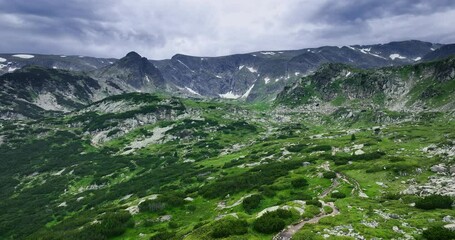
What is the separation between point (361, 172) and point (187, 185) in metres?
49.6

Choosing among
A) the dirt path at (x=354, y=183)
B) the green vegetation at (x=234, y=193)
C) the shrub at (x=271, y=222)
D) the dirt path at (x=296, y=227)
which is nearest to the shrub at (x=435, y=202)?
the green vegetation at (x=234, y=193)

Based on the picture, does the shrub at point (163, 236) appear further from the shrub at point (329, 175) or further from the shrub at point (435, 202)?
the shrub at point (435, 202)

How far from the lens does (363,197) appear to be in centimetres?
4550

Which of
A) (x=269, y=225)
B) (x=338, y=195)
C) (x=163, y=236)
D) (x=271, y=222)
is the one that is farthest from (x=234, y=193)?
(x=269, y=225)

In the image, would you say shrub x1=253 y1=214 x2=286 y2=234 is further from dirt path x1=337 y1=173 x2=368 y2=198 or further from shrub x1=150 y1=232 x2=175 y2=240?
dirt path x1=337 y1=173 x2=368 y2=198

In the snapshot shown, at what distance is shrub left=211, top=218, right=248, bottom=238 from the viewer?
34094 mm

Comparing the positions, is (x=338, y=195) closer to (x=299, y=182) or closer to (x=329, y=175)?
(x=299, y=182)

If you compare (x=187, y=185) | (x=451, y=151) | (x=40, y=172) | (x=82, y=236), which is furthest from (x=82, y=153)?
(x=451, y=151)

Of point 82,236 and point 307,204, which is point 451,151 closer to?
point 307,204

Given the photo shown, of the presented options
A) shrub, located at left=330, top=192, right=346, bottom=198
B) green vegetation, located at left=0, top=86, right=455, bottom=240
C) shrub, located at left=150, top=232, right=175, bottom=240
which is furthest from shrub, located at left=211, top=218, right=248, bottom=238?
shrub, located at left=330, top=192, right=346, bottom=198

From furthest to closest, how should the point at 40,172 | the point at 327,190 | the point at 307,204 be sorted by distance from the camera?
the point at 40,172
the point at 327,190
the point at 307,204

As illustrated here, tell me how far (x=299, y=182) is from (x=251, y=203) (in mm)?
12236

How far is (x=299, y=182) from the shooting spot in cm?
6091

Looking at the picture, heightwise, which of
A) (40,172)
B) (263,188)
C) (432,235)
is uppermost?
(432,235)
